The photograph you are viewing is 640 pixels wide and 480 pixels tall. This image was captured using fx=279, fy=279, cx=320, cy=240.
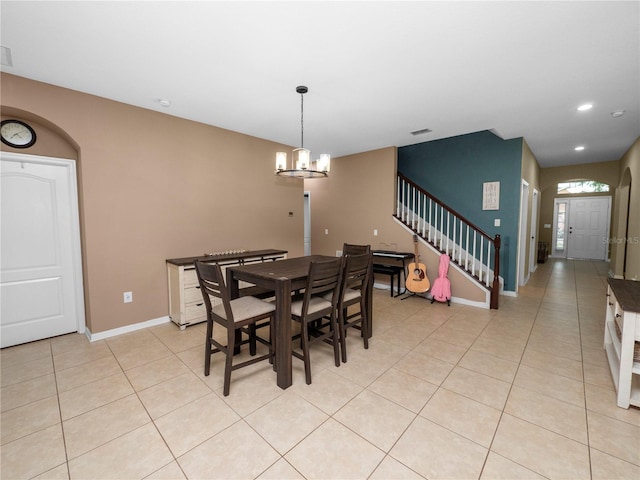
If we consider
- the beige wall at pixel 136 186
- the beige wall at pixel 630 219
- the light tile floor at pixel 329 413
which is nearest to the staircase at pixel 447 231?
the light tile floor at pixel 329 413

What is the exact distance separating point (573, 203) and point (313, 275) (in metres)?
10.4

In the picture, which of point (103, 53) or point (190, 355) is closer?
point (103, 53)

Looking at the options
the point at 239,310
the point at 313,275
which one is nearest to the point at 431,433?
the point at 313,275

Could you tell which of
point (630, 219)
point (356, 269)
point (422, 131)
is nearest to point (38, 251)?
point (356, 269)

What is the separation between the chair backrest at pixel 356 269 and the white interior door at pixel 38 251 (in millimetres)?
3094

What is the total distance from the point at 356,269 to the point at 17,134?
3643mm

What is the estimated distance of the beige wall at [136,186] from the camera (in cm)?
292

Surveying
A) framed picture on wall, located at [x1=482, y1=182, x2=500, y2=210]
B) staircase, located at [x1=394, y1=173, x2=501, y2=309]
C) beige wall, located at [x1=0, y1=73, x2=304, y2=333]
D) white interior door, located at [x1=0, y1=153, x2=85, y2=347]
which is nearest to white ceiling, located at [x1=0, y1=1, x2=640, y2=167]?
beige wall, located at [x1=0, y1=73, x2=304, y2=333]

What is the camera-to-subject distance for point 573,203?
28.8 ft

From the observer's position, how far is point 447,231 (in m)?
4.86

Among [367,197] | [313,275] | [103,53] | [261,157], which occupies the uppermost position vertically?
[103,53]

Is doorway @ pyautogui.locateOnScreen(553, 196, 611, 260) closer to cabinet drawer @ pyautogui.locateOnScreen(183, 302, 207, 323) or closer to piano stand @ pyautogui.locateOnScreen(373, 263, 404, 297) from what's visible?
piano stand @ pyautogui.locateOnScreen(373, 263, 404, 297)

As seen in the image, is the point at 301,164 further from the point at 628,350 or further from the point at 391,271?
the point at 628,350

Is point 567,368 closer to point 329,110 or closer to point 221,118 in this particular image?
point 329,110
